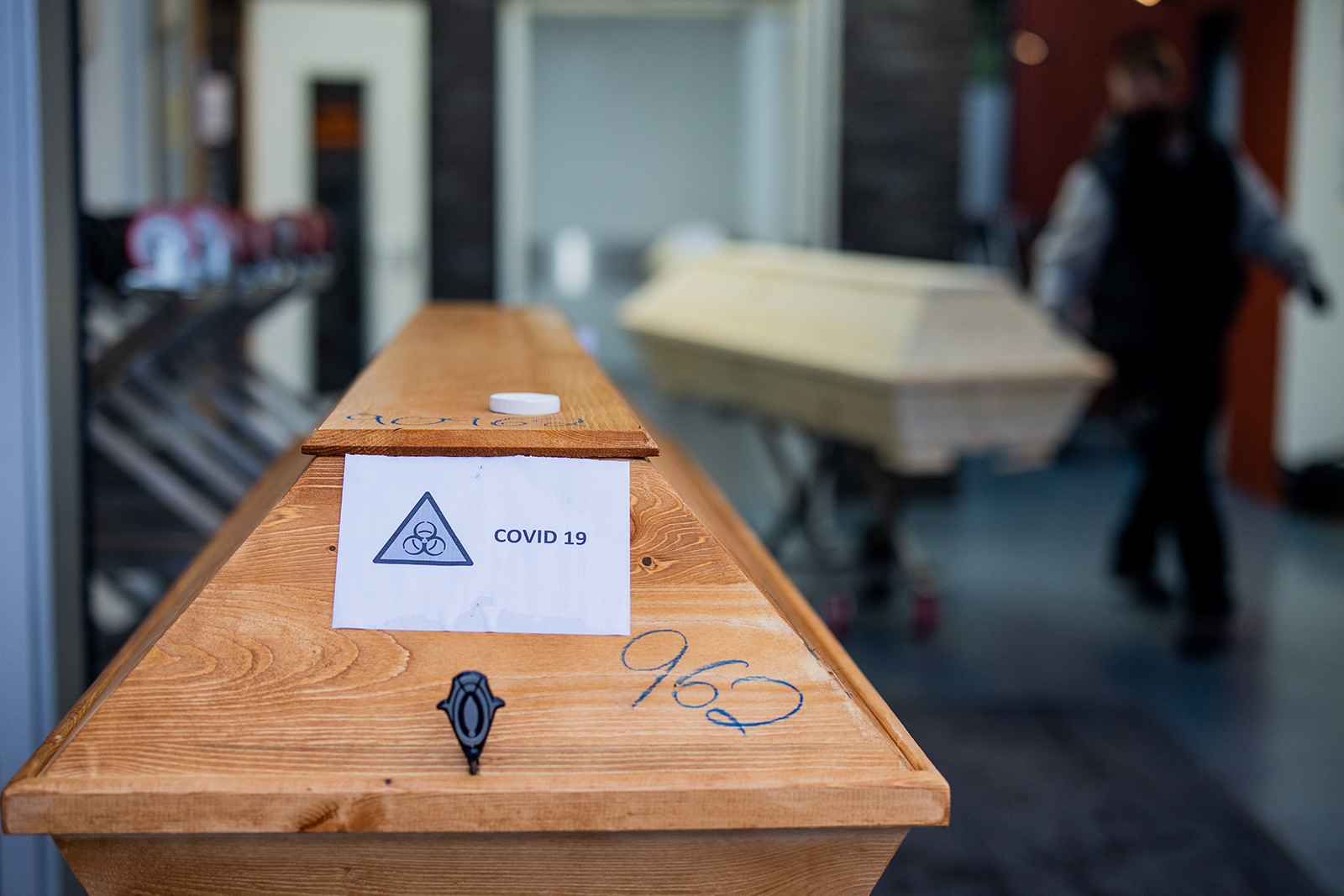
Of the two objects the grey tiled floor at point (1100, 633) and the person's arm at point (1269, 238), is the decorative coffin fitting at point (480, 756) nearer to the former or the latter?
the grey tiled floor at point (1100, 633)

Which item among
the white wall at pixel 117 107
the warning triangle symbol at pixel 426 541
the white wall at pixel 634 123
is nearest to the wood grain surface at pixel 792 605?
the warning triangle symbol at pixel 426 541

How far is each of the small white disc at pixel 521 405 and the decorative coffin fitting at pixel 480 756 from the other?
0.07 metres

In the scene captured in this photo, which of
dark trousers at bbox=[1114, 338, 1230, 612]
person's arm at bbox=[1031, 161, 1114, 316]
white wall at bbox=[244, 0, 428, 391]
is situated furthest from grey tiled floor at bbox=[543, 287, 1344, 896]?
person's arm at bbox=[1031, 161, 1114, 316]

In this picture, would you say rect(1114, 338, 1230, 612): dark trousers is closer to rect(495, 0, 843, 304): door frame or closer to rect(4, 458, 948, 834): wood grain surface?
rect(495, 0, 843, 304): door frame

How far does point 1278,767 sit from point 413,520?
2652 millimetres

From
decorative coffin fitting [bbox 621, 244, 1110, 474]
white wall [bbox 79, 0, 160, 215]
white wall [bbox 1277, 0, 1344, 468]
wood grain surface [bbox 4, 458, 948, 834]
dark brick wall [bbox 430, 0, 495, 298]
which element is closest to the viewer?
wood grain surface [bbox 4, 458, 948, 834]

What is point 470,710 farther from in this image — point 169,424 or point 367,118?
point 367,118

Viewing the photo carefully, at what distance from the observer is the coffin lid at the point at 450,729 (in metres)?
0.90

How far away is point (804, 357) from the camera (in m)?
3.65

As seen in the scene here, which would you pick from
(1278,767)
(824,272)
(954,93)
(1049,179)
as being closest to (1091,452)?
(1049,179)

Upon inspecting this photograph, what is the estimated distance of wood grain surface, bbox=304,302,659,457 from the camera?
996mm

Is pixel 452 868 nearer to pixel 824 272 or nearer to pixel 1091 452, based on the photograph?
pixel 824 272

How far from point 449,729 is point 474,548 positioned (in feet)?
0.44

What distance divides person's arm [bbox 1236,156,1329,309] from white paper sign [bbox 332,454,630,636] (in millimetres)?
3442
